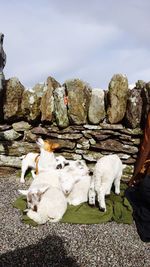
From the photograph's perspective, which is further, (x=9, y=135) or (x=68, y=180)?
(x=9, y=135)

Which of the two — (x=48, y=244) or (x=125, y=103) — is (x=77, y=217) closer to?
(x=48, y=244)

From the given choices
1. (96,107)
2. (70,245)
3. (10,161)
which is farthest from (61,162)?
(70,245)

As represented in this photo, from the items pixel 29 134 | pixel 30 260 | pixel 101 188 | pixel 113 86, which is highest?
pixel 113 86

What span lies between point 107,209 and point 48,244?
1.84 metres

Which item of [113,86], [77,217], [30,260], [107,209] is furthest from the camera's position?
[113,86]

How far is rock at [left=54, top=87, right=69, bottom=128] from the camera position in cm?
905

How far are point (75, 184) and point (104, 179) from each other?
0.62 metres

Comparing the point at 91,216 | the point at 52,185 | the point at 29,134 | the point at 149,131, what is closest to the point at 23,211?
the point at 52,185

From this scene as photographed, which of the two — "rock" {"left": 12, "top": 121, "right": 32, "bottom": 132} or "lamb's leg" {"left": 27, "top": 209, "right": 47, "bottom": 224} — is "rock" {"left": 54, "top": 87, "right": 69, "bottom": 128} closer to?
"rock" {"left": 12, "top": 121, "right": 32, "bottom": 132}

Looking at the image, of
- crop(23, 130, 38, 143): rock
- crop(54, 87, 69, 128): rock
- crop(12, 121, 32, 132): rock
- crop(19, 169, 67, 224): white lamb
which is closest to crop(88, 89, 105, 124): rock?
crop(54, 87, 69, 128): rock

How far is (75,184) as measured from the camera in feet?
24.5

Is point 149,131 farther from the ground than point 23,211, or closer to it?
farther from the ground

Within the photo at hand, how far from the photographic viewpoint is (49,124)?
9.31 meters

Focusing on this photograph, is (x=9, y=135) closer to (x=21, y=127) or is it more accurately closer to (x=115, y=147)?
(x=21, y=127)
